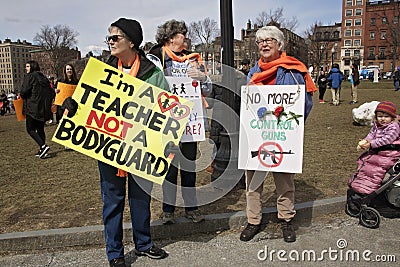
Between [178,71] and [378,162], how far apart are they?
233 cm

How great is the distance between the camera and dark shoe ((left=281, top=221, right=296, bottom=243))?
3.65m

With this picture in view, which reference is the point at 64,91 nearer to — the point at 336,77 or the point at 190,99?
the point at 190,99

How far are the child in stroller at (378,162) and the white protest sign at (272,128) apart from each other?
3.29 feet

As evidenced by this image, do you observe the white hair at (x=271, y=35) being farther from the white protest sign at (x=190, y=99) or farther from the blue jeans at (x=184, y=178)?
the blue jeans at (x=184, y=178)

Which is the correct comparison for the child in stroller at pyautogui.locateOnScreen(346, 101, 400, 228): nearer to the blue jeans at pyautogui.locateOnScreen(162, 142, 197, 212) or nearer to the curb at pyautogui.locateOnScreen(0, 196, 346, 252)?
the curb at pyautogui.locateOnScreen(0, 196, 346, 252)

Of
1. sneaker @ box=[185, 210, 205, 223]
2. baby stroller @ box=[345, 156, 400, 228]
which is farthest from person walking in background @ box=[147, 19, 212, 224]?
baby stroller @ box=[345, 156, 400, 228]

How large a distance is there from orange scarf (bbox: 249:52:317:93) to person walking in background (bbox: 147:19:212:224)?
0.56 metres

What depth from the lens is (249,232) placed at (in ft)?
12.3

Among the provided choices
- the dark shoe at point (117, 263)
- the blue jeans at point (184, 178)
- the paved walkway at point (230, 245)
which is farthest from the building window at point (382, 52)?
the dark shoe at point (117, 263)

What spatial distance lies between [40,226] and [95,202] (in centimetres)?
79

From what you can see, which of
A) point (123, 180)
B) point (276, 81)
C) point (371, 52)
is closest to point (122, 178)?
point (123, 180)

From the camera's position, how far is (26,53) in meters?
141

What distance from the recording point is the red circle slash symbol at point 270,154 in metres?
3.52

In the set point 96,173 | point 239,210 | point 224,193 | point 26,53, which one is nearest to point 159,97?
point 239,210
